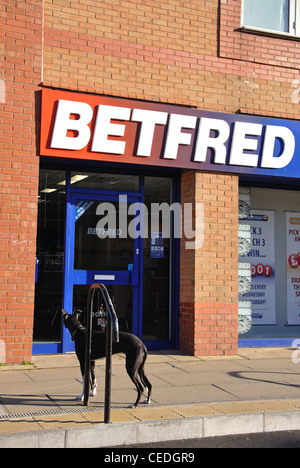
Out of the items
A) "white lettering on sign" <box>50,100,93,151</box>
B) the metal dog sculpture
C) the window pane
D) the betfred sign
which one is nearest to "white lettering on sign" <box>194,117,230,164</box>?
the betfred sign

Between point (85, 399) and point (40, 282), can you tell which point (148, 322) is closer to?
point (40, 282)

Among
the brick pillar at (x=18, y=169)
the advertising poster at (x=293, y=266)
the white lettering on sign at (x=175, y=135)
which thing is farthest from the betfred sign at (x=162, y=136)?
the advertising poster at (x=293, y=266)

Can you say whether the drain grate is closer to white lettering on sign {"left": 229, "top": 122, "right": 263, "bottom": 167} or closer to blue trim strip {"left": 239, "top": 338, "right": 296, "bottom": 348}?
blue trim strip {"left": 239, "top": 338, "right": 296, "bottom": 348}

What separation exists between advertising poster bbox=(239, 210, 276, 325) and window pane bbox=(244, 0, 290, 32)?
3165 mm

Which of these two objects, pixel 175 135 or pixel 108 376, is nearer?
pixel 108 376

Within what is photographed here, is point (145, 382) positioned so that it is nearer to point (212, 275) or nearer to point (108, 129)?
point (212, 275)

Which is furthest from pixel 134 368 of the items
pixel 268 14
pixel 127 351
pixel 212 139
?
pixel 268 14

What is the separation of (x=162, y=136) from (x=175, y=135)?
0.20 metres

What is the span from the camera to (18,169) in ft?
25.2

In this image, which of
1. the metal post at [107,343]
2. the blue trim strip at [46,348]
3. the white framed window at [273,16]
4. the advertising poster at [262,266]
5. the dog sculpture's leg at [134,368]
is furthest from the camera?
the advertising poster at [262,266]

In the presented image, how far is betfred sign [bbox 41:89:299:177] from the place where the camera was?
7.89 meters

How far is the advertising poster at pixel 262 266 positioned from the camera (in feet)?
32.2

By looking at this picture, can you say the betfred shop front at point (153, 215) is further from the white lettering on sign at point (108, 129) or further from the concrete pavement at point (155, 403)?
the concrete pavement at point (155, 403)

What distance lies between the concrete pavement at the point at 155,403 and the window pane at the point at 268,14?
5.58m
